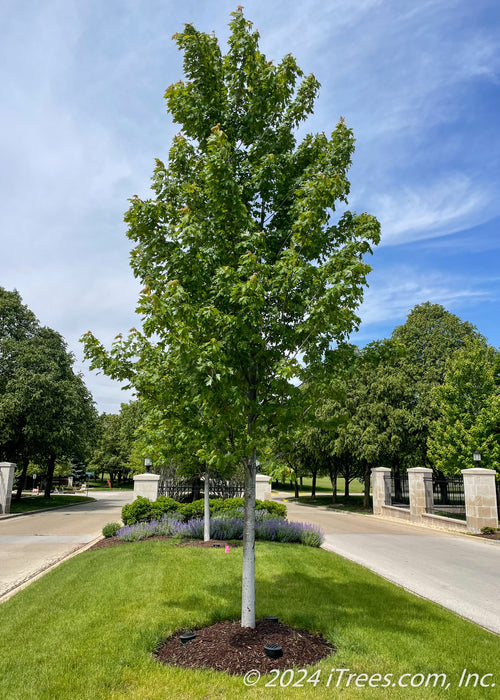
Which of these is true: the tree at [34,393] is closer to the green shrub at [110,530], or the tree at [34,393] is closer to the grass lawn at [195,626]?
the green shrub at [110,530]

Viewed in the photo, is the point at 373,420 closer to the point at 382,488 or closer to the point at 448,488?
the point at 382,488

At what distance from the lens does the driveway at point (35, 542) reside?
1001 cm

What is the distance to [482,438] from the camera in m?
21.3

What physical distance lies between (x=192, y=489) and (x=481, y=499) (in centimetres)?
1147

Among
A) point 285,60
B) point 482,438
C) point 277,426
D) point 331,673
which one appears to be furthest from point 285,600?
point 482,438

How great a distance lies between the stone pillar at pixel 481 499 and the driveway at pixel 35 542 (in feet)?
47.5

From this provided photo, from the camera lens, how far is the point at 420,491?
833 inches

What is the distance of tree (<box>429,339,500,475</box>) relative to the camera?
2113 cm

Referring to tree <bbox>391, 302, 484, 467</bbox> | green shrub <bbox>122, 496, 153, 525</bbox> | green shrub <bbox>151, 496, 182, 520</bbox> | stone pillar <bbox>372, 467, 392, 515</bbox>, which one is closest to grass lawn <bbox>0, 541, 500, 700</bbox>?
green shrub <bbox>122, 496, 153, 525</bbox>

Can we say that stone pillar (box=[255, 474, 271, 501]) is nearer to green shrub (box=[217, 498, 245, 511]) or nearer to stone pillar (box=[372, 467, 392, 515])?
green shrub (box=[217, 498, 245, 511])

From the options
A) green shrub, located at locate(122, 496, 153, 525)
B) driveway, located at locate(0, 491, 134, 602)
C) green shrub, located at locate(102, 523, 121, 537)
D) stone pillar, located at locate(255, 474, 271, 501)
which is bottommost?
driveway, located at locate(0, 491, 134, 602)

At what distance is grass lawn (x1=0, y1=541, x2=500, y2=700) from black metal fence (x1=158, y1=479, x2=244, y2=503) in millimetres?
8057

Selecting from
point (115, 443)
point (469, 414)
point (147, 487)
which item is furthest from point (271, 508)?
point (115, 443)

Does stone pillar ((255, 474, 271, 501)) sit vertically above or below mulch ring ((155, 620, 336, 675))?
above
